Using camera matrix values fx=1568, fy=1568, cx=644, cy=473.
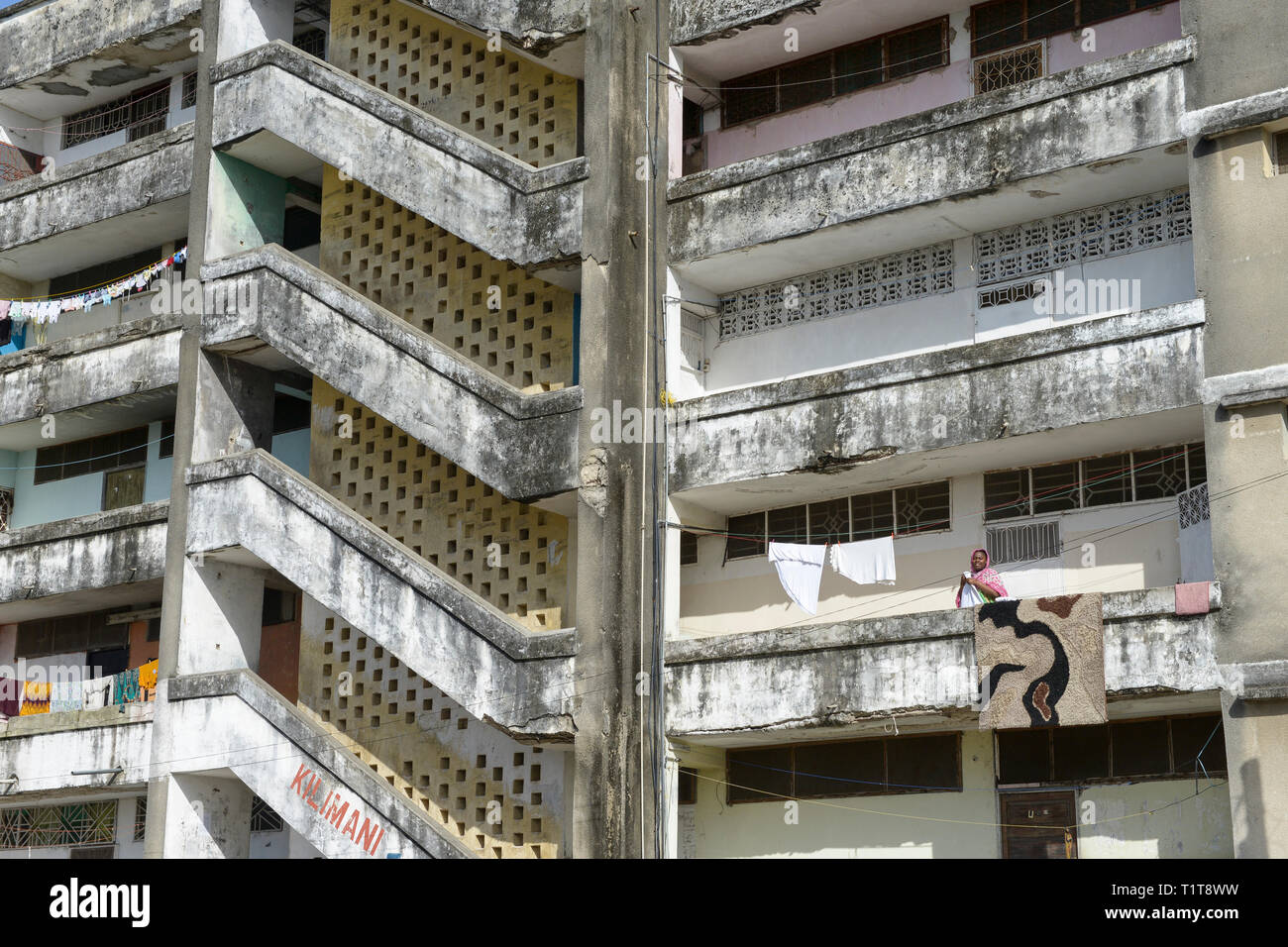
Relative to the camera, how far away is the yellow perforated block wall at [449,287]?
17281 mm

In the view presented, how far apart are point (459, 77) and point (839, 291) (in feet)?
17.7

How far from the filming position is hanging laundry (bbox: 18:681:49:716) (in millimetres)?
21422

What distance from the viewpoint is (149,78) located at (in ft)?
Answer: 73.9

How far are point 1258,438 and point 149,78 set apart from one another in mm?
16365

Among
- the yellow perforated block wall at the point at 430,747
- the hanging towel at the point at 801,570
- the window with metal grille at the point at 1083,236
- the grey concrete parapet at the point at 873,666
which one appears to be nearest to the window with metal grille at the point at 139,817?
the yellow perforated block wall at the point at 430,747

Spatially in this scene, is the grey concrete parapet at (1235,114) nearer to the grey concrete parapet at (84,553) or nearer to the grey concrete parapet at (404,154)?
the grey concrete parapet at (404,154)

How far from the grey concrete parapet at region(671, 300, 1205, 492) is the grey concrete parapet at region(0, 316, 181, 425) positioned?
749cm

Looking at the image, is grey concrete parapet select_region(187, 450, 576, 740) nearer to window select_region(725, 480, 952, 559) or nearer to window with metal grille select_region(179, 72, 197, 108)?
window select_region(725, 480, 952, 559)

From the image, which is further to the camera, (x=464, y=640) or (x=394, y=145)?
(x=394, y=145)

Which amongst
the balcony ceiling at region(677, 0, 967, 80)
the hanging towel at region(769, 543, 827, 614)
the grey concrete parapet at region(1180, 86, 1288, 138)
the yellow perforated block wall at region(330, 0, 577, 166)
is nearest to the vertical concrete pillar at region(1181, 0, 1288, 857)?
the grey concrete parapet at region(1180, 86, 1288, 138)

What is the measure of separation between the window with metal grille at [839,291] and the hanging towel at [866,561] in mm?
2658

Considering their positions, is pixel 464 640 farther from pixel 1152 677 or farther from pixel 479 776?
pixel 1152 677
